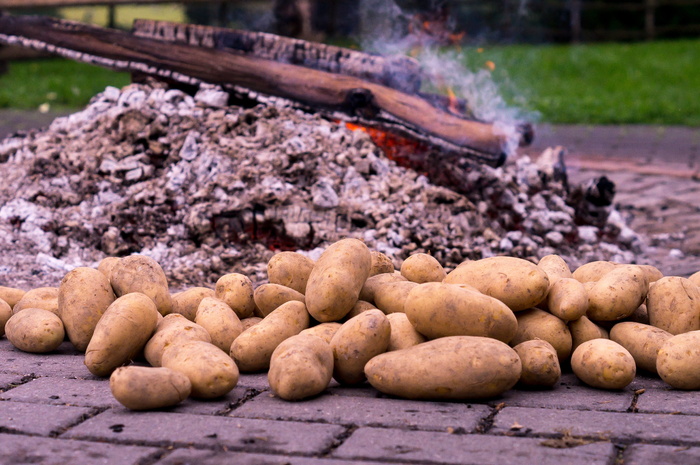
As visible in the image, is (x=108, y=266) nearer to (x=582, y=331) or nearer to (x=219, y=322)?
(x=219, y=322)

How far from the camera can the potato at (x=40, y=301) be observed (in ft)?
9.96

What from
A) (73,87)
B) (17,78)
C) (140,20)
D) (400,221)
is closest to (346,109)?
(400,221)

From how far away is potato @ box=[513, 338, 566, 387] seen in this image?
244 cm

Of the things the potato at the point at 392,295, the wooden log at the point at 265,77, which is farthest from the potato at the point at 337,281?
the wooden log at the point at 265,77

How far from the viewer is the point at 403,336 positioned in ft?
8.38

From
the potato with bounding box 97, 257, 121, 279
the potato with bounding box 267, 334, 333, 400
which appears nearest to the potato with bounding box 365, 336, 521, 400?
the potato with bounding box 267, 334, 333, 400

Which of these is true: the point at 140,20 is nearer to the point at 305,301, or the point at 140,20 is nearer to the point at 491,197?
the point at 491,197

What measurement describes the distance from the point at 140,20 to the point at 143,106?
0.80m

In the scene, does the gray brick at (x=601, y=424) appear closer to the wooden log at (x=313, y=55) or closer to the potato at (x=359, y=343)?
the potato at (x=359, y=343)

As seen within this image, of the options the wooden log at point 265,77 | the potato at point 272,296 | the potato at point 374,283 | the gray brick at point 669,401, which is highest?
the wooden log at point 265,77

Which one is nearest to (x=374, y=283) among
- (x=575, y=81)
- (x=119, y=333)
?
(x=119, y=333)

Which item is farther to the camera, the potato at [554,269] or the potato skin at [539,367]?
the potato at [554,269]

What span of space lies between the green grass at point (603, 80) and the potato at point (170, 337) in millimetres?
8678

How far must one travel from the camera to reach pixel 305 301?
274 centimetres
